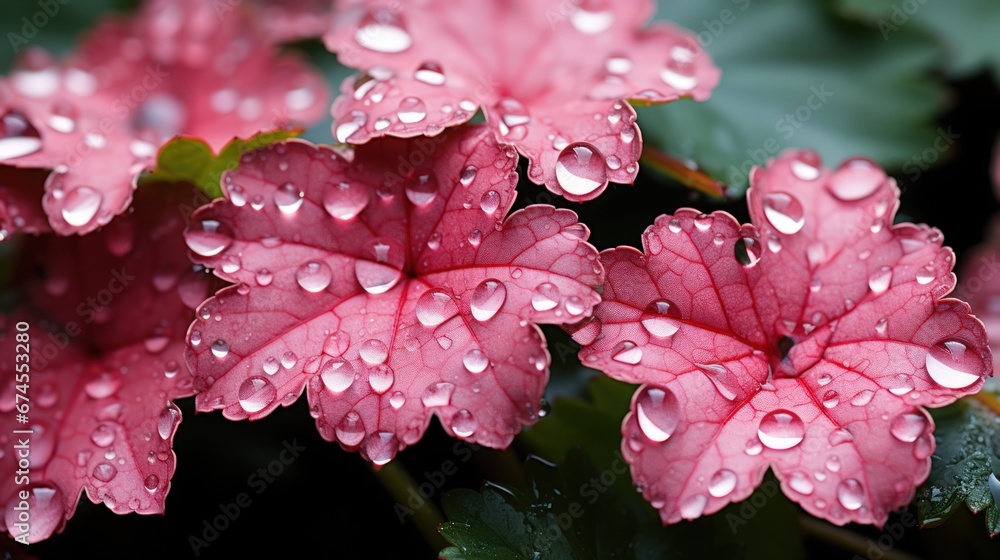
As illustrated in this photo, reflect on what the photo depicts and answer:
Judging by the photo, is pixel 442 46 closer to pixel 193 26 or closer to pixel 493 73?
pixel 493 73

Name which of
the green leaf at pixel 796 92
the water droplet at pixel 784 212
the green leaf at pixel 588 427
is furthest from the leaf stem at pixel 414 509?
the green leaf at pixel 796 92

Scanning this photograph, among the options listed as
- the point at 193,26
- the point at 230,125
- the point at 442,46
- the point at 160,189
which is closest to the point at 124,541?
the point at 160,189

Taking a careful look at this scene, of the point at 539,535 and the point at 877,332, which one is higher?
the point at 877,332

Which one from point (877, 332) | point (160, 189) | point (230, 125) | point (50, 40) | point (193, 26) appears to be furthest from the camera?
point (50, 40)

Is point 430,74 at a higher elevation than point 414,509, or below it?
higher

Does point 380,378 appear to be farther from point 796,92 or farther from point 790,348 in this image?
point 796,92

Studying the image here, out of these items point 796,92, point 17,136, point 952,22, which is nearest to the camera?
point 17,136

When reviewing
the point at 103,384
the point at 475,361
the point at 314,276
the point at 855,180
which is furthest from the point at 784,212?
the point at 103,384

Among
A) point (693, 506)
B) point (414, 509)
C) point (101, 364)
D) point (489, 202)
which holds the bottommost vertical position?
point (414, 509)

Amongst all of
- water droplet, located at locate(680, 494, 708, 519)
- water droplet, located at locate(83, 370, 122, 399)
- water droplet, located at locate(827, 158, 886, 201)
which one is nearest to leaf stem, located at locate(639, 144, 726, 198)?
water droplet, located at locate(827, 158, 886, 201)
